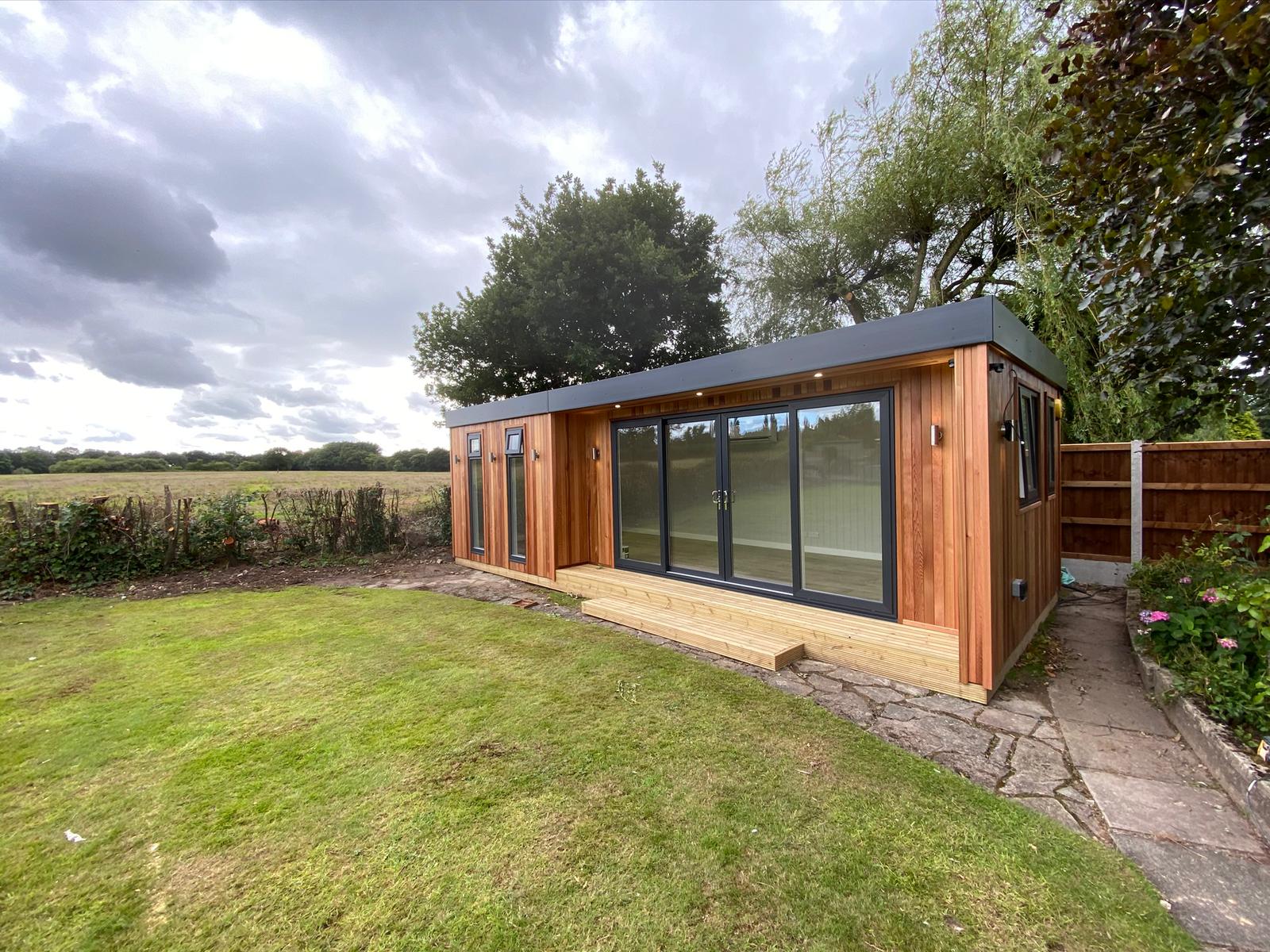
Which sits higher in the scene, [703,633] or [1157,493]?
[1157,493]

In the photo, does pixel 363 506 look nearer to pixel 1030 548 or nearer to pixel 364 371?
pixel 364 371

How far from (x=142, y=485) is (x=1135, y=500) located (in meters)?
13.8

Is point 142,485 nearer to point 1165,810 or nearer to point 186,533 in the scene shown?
point 186,533

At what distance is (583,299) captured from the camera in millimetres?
11609

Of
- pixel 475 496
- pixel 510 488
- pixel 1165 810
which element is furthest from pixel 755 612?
pixel 475 496

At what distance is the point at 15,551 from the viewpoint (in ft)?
19.3

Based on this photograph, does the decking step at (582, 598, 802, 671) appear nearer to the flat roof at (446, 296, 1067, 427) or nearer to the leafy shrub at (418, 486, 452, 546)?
the flat roof at (446, 296, 1067, 427)

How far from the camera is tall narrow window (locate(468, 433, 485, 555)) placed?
735cm

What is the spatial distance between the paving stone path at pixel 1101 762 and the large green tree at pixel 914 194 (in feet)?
20.6

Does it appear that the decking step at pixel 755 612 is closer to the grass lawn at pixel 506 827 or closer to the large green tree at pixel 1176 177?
the grass lawn at pixel 506 827

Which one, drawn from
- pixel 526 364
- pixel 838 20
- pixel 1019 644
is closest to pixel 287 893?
pixel 1019 644

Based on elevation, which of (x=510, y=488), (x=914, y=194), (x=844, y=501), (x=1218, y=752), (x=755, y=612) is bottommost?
(x=1218, y=752)

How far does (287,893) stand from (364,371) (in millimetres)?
12997

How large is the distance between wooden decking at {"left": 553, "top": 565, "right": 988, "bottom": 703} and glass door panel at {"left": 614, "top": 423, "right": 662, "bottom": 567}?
49 centimetres
